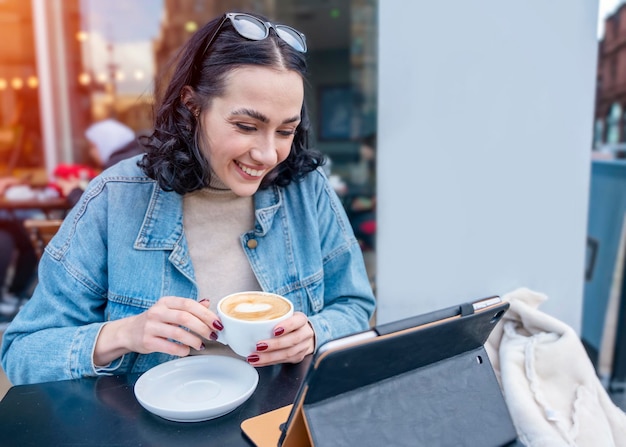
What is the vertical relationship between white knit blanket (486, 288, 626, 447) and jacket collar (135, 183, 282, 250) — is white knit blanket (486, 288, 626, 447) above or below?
below

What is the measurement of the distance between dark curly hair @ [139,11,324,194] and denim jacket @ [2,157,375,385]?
2.3 inches

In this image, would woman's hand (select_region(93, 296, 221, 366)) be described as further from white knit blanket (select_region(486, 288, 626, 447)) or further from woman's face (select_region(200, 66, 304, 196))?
white knit blanket (select_region(486, 288, 626, 447))

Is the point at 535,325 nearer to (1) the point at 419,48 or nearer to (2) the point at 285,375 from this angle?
(2) the point at 285,375

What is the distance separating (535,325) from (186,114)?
106 centimetres

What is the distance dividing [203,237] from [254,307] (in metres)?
0.40

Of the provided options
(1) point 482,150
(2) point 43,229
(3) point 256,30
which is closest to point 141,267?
(3) point 256,30

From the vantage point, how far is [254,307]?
0.94 meters

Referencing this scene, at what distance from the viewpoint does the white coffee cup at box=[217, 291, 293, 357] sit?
862 millimetres

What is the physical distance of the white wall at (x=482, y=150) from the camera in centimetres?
159

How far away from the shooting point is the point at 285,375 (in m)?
1.02

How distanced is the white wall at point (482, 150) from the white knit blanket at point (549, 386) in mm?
319

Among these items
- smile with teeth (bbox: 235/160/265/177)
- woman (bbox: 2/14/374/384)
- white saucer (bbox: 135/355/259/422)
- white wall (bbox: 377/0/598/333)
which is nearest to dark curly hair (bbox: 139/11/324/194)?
woman (bbox: 2/14/374/384)

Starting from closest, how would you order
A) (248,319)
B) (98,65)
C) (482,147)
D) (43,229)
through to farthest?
(248,319) < (482,147) < (43,229) < (98,65)

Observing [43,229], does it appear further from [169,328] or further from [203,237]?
[169,328]
